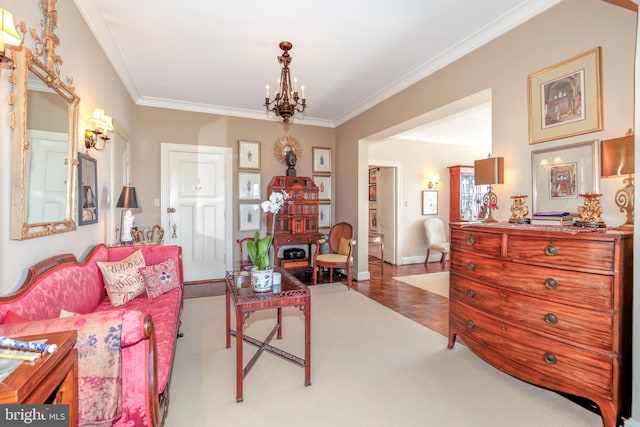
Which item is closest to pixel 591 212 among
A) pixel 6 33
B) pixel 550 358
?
pixel 550 358

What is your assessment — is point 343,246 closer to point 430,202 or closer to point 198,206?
point 198,206

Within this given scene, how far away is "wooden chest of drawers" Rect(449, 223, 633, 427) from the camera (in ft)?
5.36

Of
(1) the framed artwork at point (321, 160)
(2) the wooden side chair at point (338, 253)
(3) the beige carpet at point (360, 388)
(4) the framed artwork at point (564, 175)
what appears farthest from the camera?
(1) the framed artwork at point (321, 160)

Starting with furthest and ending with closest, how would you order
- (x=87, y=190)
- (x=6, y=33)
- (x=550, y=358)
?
(x=87, y=190)
(x=550, y=358)
(x=6, y=33)

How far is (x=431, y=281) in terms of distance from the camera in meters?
5.14

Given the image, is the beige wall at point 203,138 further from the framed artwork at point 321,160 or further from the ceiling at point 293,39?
the ceiling at point 293,39

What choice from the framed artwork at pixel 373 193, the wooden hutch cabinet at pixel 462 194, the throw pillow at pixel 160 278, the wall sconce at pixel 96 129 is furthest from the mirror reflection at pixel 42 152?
the wooden hutch cabinet at pixel 462 194

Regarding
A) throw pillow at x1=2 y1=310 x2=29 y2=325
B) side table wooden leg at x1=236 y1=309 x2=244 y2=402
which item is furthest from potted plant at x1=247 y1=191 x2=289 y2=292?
throw pillow at x1=2 y1=310 x2=29 y2=325

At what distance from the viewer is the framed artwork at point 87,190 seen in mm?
2457

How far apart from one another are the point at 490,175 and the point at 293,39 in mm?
2283

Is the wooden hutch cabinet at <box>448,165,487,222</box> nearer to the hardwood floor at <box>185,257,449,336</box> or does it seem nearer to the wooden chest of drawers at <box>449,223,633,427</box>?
the hardwood floor at <box>185,257,449,336</box>

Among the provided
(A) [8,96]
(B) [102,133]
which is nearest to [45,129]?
(A) [8,96]

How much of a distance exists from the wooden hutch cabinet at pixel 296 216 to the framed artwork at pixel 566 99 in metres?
3.37

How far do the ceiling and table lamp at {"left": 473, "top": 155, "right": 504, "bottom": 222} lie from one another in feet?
3.80
